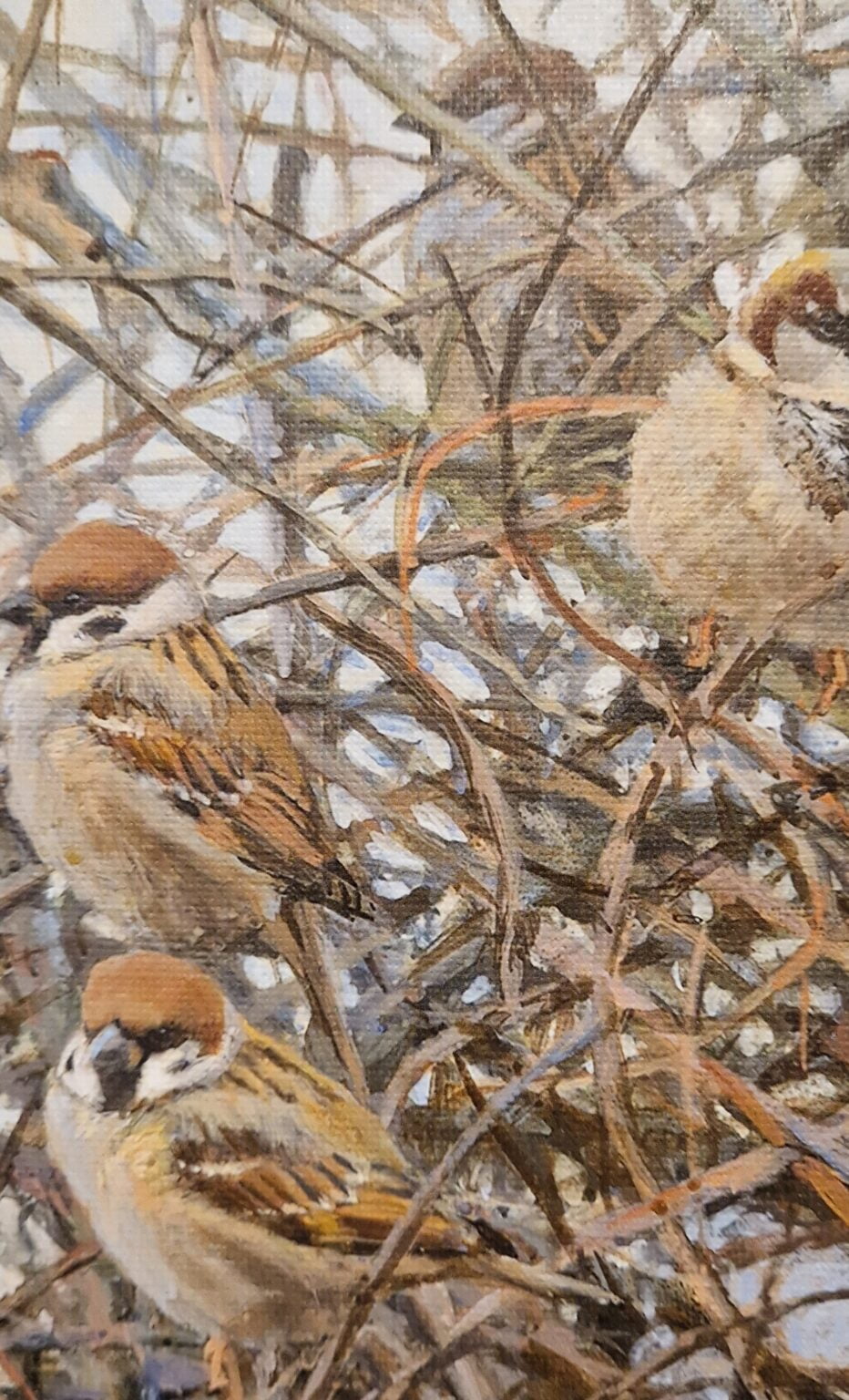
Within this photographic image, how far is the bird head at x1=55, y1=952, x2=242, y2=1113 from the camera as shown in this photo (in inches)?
23.3

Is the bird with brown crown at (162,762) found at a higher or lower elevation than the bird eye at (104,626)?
lower

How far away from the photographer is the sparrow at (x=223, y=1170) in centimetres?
58

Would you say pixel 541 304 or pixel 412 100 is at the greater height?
pixel 412 100

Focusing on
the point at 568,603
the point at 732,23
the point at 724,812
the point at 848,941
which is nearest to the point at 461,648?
the point at 568,603

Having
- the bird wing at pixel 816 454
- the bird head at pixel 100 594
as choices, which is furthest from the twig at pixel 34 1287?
the bird wing at pixel 816 454

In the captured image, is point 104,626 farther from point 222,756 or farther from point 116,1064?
point 116,1064

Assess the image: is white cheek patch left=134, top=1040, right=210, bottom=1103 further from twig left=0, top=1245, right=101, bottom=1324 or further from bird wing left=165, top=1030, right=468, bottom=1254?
twig left=0, top=1245, right=101, bottom=1324

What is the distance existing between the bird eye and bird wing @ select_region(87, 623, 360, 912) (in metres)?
0.03

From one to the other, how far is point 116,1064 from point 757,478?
21.6 inches

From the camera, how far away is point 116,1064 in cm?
59

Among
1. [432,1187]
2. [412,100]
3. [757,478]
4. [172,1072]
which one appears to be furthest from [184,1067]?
[412,100]

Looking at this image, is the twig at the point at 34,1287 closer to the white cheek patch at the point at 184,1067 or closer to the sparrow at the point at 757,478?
the white cheek patch at the point at 184,1067

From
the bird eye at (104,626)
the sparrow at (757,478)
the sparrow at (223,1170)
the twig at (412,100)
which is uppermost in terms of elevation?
the twig at (412,100)

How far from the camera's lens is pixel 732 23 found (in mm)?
560
